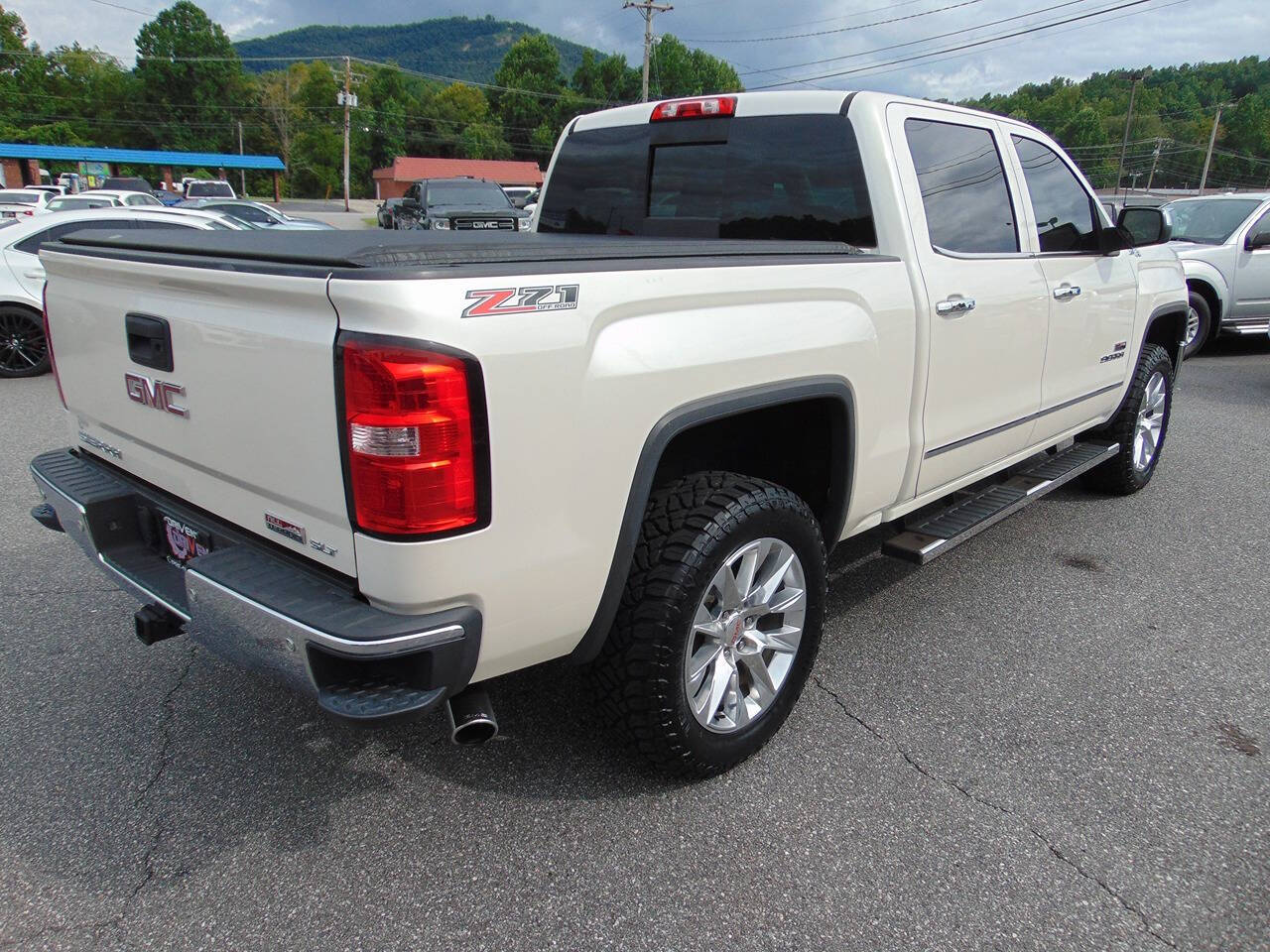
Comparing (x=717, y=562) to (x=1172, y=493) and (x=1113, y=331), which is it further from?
(x=1172, y=493)

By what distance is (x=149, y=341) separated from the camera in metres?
2.35

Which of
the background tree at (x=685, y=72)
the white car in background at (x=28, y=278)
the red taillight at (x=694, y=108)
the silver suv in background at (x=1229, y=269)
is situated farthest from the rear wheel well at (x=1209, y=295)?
the background tree at (x=685, y=72)

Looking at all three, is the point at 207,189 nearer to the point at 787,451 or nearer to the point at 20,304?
the point at 20,304

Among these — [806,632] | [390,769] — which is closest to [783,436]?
[806,632]

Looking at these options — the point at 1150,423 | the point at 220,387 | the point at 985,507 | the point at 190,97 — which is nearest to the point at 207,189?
the point at 1150,423

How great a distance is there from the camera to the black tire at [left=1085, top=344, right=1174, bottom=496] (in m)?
4.91

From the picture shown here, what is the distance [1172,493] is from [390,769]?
16.2 ft

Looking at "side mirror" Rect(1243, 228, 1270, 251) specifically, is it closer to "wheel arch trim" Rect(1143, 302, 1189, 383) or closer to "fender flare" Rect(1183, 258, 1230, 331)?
"fender flare" Rect(1183, 258, 1230, 331)

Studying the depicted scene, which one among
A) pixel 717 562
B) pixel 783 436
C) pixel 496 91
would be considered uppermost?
pixel 496 91

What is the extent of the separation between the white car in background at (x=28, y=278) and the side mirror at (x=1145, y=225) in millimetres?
7847

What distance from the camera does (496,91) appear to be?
106m

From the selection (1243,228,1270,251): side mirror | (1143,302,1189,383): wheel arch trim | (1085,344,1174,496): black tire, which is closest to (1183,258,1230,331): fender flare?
(1243,228,1270,251): side mirror

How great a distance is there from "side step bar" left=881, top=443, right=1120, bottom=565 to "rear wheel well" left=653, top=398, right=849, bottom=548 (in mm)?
479

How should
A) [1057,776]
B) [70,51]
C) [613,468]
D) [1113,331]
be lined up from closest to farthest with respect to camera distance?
[613,468], [1057,776], [1113,331], [70,51]
